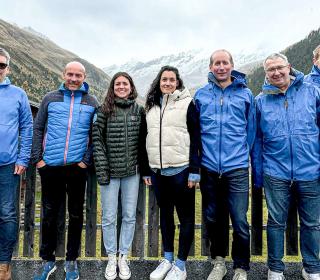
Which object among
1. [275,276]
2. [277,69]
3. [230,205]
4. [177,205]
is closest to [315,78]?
[277,69]

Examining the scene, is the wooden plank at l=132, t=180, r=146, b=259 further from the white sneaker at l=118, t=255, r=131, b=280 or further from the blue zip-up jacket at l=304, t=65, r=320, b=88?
the blue zip-up jacket at l=304, t=65, r=320, b=88

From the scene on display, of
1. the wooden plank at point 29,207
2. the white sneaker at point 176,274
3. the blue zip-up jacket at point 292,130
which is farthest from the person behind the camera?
the wooden plank at point 29,207

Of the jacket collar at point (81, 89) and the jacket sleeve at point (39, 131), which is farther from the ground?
the jacket collar at point (81, 89)

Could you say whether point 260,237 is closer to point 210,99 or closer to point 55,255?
point 210,99

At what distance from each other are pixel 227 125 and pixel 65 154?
1885 mm

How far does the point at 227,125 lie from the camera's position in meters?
4.09

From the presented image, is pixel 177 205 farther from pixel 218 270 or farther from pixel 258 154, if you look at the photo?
pixel 258 154

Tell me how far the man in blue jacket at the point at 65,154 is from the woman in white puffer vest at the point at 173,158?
0.79 meters

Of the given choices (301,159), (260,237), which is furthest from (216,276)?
(301,159)

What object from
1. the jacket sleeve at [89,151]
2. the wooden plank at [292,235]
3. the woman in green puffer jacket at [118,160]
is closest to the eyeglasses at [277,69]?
the woman in green puffer jacket at [118,160]

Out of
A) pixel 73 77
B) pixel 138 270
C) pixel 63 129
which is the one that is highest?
pixel 73 77

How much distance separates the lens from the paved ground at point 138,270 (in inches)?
170

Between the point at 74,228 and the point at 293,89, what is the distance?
3.02m

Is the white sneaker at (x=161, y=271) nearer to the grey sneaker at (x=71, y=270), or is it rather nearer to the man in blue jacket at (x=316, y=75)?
the grey sneaker at (x=71, y=270)
